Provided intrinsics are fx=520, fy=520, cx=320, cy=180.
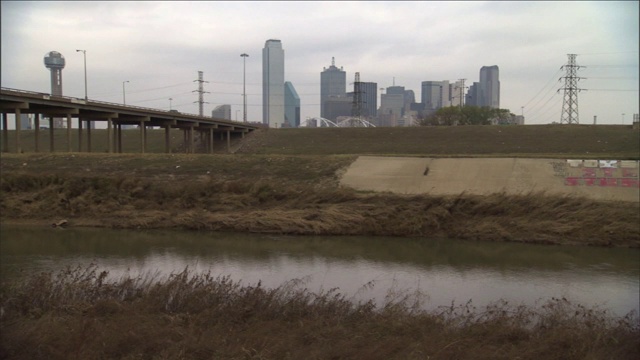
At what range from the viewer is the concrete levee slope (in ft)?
84.9

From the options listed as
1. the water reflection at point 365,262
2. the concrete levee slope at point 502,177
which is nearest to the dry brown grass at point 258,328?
the water reflection at point 365,262

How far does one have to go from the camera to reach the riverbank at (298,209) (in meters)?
21.8

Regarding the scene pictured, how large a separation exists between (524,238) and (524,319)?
1246 centimetres

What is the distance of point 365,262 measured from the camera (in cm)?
1723

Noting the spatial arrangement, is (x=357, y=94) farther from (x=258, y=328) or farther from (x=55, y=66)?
(x=258, y=328)

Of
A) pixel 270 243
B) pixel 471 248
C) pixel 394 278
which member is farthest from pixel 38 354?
pixel 471 248

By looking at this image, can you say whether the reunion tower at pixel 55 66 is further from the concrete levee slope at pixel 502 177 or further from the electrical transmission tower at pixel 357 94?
the electrical transmission tower at pixel 357 94

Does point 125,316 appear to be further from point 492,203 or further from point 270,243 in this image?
point 492,203

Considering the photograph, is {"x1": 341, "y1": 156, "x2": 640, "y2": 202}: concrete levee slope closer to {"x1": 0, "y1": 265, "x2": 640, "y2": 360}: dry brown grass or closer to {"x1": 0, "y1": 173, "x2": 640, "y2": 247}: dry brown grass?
{"x1": 0, "y1": 173, "x2": 640, "y2": 247}: dry brown grass

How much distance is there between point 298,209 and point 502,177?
11.8 metres

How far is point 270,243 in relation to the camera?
2070 cm

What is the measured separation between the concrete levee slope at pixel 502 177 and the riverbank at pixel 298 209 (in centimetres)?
195

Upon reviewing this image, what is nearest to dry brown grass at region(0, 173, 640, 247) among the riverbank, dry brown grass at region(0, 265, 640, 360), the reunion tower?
the riverbank

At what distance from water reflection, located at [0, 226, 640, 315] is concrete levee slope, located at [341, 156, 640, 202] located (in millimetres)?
6261
